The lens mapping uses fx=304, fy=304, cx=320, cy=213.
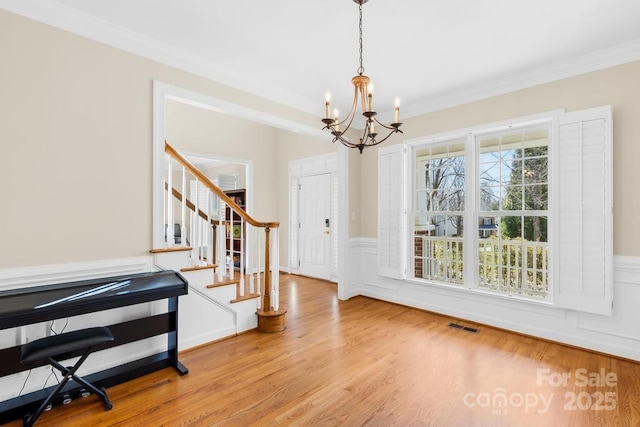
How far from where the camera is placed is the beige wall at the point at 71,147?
6.85 feet

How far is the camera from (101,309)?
2.05 m

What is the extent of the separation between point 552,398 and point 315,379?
1.70 metres

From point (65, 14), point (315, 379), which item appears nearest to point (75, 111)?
point (65, 14)

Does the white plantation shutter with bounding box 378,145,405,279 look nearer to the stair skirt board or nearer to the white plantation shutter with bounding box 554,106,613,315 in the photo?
the white plantation shutter with bounding box 554,106,613,315

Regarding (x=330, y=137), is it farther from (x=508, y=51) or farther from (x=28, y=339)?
(x=28, y=339)

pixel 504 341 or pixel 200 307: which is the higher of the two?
pixel 200 307

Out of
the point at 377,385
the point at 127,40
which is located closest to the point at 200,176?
the point at 127,40

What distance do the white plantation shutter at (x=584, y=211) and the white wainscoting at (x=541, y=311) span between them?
5.3 inches

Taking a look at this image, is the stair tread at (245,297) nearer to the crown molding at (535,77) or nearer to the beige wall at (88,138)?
the beige wall at (88,138)

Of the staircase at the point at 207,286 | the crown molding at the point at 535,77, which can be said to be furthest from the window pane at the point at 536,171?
the staircase at the point at 207,286

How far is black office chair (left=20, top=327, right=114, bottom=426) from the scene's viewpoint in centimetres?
177

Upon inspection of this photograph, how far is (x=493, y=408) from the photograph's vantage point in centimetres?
204

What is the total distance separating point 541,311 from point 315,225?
12.4ft

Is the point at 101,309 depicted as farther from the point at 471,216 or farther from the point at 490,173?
the point at 490,173
